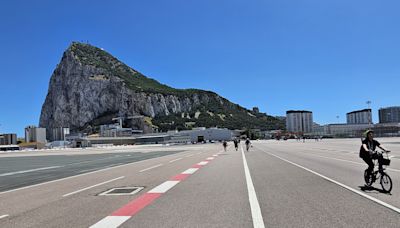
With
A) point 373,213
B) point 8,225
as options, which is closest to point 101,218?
point 8,225

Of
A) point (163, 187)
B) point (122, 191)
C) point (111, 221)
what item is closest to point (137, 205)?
point (111, 221)

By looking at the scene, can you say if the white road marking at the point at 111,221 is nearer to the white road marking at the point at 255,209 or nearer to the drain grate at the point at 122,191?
the white road marking at the point at 255,209

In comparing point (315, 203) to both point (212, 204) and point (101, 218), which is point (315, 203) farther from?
point (101, 218)

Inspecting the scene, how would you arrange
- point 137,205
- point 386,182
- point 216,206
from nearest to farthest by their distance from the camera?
point 216,206, point 137,205, point 386,182

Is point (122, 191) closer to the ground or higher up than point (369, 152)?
closer to the ground

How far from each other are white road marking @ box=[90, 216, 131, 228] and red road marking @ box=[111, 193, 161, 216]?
0.43 meters

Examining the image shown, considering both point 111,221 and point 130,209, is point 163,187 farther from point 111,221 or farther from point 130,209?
point 111,221

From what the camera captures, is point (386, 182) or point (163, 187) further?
point (163, 187)

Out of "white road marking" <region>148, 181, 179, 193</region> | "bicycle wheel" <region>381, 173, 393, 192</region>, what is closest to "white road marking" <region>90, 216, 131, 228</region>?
"white road marking" <region>148, 181, 179, 193</region>

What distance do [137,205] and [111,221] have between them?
1.87 m

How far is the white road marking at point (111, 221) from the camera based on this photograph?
280 inches

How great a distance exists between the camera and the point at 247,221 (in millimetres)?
7125

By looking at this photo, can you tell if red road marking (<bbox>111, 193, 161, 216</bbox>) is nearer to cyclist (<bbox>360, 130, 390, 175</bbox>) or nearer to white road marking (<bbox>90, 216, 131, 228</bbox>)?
white road marking (<bbox>90, 216, 131, 228</bbox>)

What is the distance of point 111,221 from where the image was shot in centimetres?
748
